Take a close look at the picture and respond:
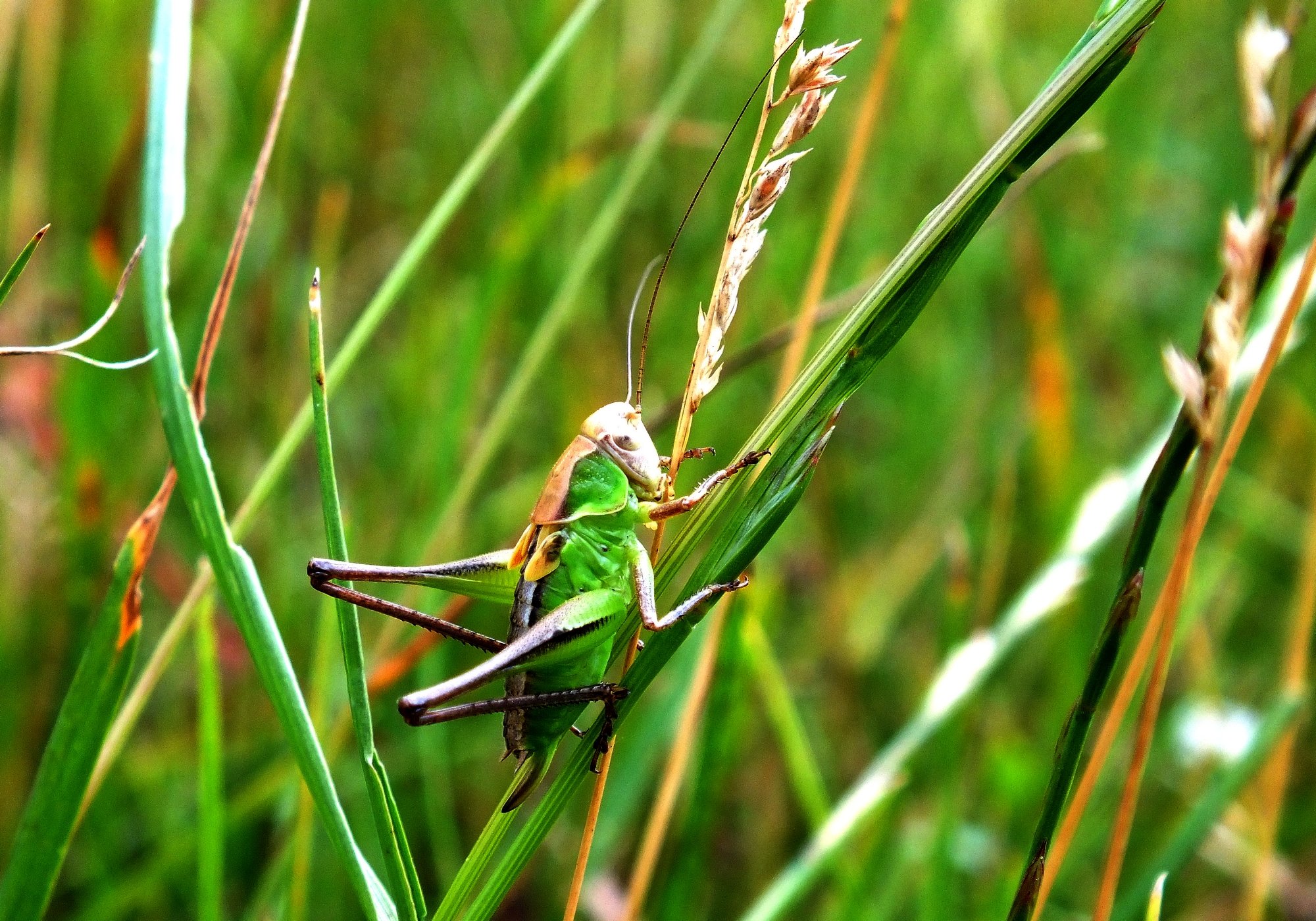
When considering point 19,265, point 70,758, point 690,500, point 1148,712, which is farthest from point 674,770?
point 19,265

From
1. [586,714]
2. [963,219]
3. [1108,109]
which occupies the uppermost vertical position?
[1108,109]

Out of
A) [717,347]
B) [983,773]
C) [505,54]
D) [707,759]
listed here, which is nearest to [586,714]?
Answer: [983,773]

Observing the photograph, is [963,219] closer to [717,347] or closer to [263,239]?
[717,347]

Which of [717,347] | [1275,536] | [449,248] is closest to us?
[717,347]

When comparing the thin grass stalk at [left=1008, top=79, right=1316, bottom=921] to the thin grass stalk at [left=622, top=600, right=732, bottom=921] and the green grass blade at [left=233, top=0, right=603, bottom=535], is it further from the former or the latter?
the green grass blade at [left=233, top=0, right=603, bottom=535]

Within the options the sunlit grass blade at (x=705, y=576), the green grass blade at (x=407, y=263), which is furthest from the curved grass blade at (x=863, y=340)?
the green grass blade at (x=407, y=263)

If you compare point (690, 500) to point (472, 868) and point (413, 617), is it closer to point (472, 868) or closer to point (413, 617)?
point (413, 617)
